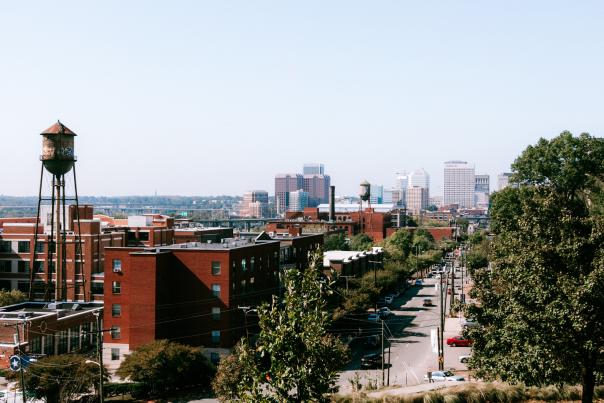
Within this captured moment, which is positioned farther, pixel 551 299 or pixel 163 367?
pixel 163 367

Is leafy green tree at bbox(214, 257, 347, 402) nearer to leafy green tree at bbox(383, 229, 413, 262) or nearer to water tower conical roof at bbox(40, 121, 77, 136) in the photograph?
water tower conical roof at bbox(40, 121, 77, 136)

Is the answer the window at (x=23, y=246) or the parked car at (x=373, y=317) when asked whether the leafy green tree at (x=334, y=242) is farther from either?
the window at (x=23, y=246)

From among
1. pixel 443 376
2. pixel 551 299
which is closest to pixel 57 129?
pixel 443 376

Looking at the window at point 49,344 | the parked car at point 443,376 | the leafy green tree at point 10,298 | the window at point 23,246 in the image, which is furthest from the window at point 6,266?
the parked car at point 443,376

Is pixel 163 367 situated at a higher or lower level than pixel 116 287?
lower

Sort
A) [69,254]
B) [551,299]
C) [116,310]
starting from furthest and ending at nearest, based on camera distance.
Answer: [69,254], [116,310], [551,299]

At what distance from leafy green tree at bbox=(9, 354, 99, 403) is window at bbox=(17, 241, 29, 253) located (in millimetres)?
41550

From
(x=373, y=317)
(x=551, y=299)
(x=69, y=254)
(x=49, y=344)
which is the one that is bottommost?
(x=373, y=317)

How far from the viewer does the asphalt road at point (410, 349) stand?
166 feet

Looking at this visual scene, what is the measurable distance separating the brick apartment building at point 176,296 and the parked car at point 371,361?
1063cm

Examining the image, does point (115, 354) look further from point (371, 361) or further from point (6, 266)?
point (6, 266)

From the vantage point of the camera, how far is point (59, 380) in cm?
4359

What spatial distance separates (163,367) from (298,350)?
3538 cm

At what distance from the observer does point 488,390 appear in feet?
94.0
